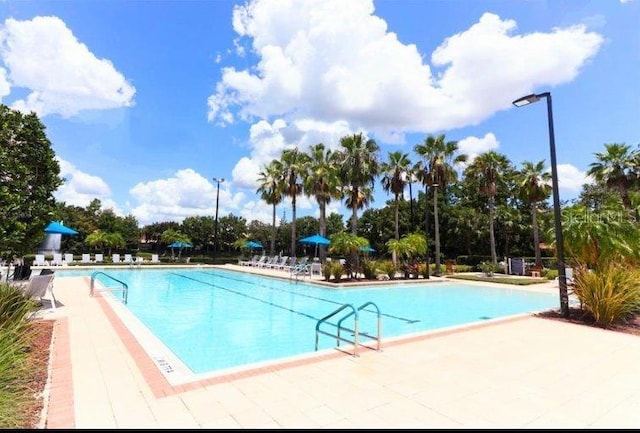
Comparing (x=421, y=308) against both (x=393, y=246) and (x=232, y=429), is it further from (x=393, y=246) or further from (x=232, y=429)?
(x=232, y=429)

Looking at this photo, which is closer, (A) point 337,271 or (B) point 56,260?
(A) point 337,271

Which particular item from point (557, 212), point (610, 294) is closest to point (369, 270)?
point (557, 212)

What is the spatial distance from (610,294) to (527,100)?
194 inches

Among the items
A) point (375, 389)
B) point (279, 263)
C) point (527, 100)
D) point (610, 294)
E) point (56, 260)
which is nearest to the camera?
point (375, 389)

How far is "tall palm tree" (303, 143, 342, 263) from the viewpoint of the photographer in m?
27.4

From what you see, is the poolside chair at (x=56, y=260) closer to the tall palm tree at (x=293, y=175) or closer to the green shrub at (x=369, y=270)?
the tall palm tree at (x=293, y=175)

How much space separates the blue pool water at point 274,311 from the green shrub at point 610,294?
265cm

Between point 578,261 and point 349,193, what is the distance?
70.5ft

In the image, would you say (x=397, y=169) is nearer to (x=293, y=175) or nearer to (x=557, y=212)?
(x=293, y=175)

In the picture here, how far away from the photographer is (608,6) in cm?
993

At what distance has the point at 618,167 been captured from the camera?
80.6 feet

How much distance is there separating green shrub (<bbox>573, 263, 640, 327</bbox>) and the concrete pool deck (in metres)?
1.69

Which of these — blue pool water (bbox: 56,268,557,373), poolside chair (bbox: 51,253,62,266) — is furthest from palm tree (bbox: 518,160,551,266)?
poolside chair (bbox: 51,253,62,266)

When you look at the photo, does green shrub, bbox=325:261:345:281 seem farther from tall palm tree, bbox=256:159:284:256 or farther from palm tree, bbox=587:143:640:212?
palm tree, bbox=587:143:640:212
